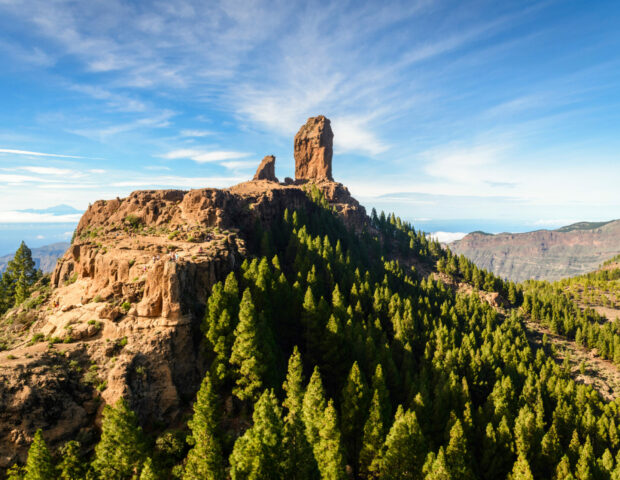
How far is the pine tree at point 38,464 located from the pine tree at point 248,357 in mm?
18312

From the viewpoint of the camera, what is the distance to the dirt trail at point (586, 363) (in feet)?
348

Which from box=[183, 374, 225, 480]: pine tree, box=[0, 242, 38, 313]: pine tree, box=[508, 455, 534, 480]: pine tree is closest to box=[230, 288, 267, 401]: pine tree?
box=[183, 374, 225, 480]: pine tree

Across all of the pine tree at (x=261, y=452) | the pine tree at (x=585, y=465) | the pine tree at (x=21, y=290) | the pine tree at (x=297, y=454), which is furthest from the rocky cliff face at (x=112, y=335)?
the pine tree at (x=585, y=465)

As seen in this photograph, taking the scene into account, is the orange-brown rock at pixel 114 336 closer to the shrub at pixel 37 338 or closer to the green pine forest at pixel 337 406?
the shrub at pixel 37 338

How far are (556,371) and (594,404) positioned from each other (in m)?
10.9

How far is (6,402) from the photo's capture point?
32.6 m

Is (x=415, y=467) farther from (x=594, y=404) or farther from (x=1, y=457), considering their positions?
(x=594, y=404)

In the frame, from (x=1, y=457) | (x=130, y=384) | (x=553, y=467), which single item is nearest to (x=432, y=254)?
(x=553, y=467)

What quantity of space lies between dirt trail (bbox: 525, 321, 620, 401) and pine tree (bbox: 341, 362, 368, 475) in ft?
344

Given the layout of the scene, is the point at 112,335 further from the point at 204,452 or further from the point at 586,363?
the point at 586,363

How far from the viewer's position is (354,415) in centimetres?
4250

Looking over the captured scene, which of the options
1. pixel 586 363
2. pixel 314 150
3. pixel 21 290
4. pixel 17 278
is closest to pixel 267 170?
pixel 314 150

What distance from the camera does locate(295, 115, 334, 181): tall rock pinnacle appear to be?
17975 cm

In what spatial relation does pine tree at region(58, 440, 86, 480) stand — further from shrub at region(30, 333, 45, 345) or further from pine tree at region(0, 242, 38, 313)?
pine tree at region(0, 242, 38, 313)
